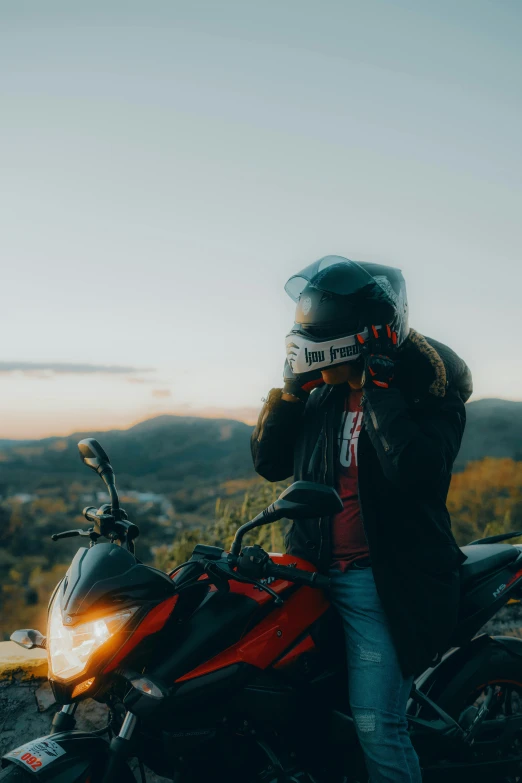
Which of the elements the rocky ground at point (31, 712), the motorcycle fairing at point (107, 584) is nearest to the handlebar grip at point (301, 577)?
the motorcycle fairing at point (107, 584)

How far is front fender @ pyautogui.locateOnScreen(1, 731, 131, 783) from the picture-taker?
2.05 m

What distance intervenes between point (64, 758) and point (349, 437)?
156 cm

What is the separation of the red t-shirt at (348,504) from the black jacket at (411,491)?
4 cm

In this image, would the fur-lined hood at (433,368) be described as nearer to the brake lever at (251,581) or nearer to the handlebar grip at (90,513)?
the brake lever at (251,581)

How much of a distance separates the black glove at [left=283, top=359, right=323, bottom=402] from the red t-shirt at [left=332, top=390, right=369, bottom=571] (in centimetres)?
20

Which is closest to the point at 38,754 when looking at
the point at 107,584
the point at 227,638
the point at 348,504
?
the point at 107,584

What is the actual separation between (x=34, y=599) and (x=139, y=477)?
3314 mm

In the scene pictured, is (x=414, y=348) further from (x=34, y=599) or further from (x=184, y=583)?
(x=34, y=599)

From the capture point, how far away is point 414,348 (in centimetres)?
284

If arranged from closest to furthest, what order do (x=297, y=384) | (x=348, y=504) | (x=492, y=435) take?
(x=348, y=504), (x=297, y=384), (x=492, y=435)

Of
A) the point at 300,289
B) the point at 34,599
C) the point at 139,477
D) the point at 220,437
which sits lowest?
the point at 34,599

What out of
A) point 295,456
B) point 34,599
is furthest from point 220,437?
point 295,456

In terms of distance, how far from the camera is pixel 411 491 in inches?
104

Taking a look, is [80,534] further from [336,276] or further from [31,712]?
[336,276]
